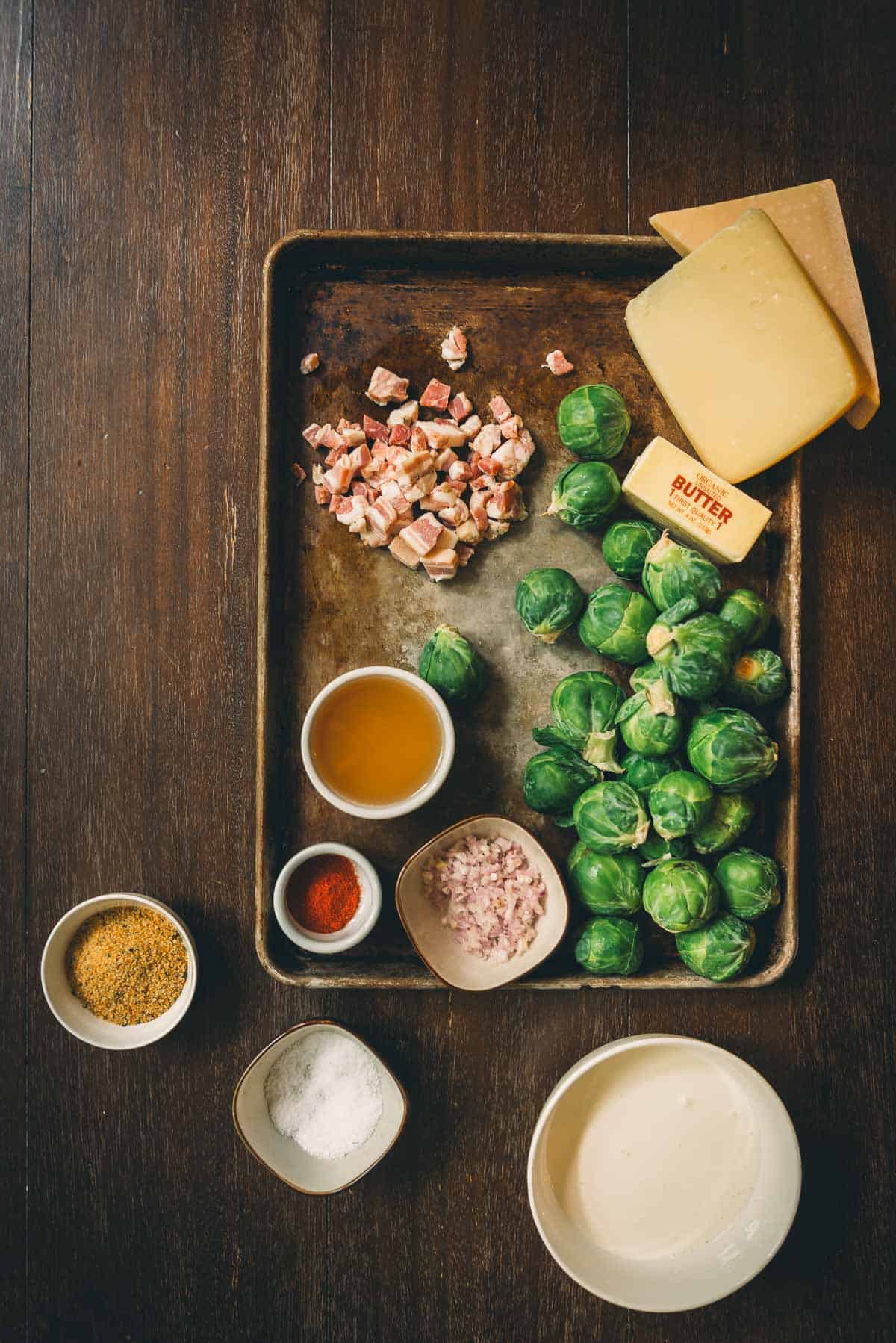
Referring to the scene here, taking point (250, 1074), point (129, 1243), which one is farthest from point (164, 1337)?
point (250, 1074)

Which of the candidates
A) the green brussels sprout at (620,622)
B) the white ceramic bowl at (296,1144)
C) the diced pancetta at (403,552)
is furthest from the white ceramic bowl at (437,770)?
the white ceramic bowl at (296,1144)

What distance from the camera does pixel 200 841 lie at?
6.44 feet

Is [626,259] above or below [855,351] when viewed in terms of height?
above

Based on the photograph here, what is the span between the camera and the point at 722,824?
1.76 m

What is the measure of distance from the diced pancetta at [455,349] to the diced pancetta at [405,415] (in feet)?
0.39

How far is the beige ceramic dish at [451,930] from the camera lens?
175 centimetres

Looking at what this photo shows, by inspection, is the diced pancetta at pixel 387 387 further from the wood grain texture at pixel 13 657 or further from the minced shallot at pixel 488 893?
the minced shallot at pixel 488 893

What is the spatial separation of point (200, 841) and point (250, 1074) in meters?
0.51

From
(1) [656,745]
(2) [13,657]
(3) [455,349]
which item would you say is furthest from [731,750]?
(2) [13,657]

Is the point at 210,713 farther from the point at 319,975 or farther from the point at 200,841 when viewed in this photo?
the point at 319,975

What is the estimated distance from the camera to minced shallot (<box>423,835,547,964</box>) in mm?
1781

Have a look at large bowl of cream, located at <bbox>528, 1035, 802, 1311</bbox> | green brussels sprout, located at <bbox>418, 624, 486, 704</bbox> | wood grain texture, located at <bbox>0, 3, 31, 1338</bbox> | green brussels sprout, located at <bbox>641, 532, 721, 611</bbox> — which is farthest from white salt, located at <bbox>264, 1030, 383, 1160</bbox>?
green brussels sprout, located at <bbox>641, 532, 721, 611</bbox>

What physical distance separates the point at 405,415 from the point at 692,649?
79 cm

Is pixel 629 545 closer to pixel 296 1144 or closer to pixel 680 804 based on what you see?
pixel 680 804
